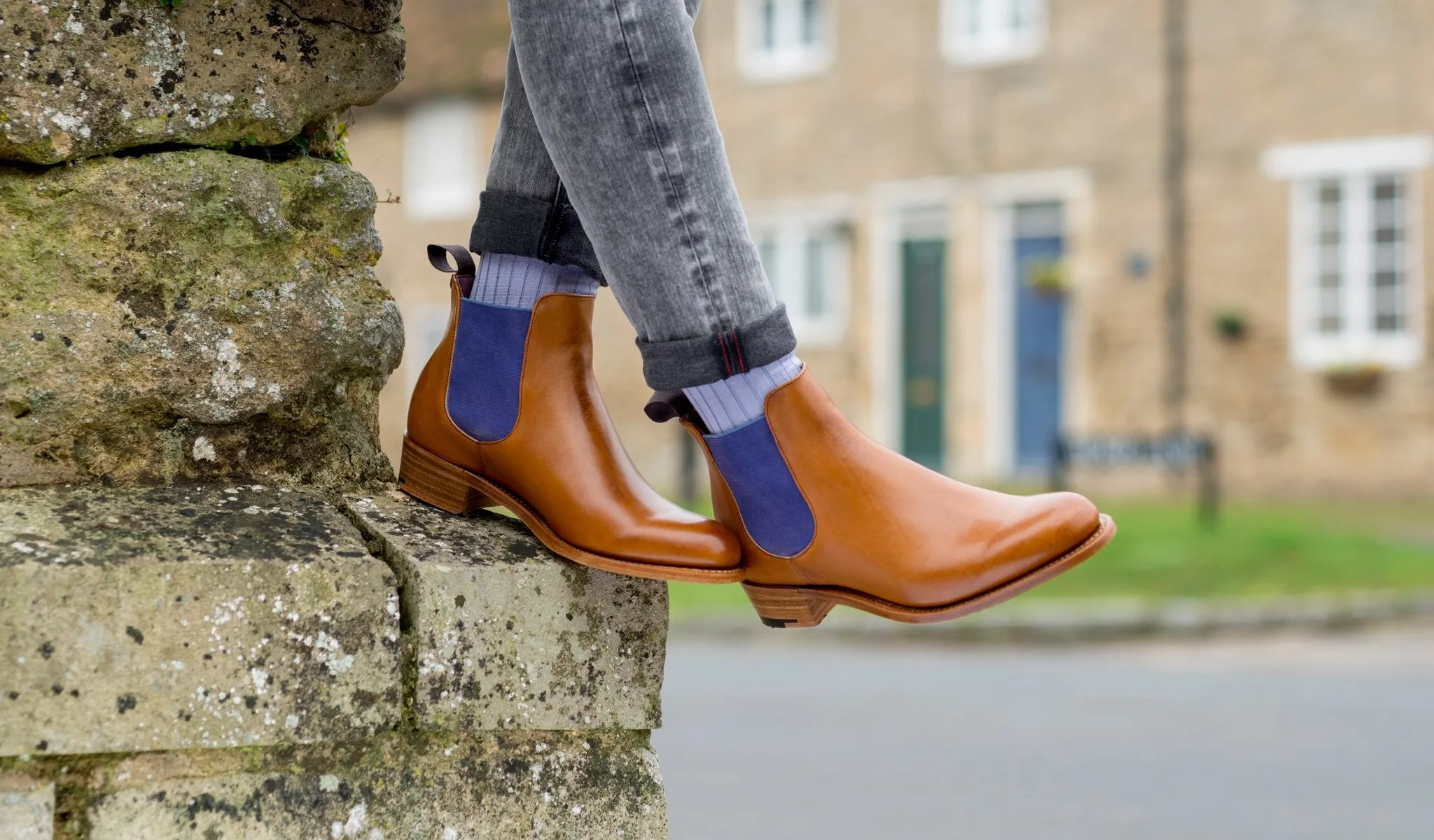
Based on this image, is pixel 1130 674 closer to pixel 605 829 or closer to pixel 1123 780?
pixel 1123 780

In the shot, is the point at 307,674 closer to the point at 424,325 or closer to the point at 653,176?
the point at 653,176

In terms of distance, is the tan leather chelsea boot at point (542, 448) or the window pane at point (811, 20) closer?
the tan leather chelsea boot at point (542, 448)

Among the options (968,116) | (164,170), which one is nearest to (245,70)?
(164,170)

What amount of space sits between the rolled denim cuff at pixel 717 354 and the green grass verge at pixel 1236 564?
8.23m

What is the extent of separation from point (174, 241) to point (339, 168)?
0.27 metres

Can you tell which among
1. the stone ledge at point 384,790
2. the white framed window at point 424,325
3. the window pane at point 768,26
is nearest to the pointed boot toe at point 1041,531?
the stone ledge at point 384,790

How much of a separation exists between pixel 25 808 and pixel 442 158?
69.4ft

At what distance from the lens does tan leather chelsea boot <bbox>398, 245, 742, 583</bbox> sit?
190cm

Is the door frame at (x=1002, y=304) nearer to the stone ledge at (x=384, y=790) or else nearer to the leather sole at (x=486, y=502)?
the leather sole at (x=486, y=502)

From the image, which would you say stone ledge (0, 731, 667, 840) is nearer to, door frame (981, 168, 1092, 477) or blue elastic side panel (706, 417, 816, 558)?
blue elastic side panel (706, 417, 816, 558)

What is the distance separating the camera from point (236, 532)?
5.74ft

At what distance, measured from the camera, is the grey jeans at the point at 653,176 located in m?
1.76

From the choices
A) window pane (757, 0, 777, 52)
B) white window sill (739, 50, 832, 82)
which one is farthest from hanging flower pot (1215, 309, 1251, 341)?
window pane (757, 0, 777, 52)

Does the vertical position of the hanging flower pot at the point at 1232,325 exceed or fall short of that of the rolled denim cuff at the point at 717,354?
it exceeds it
